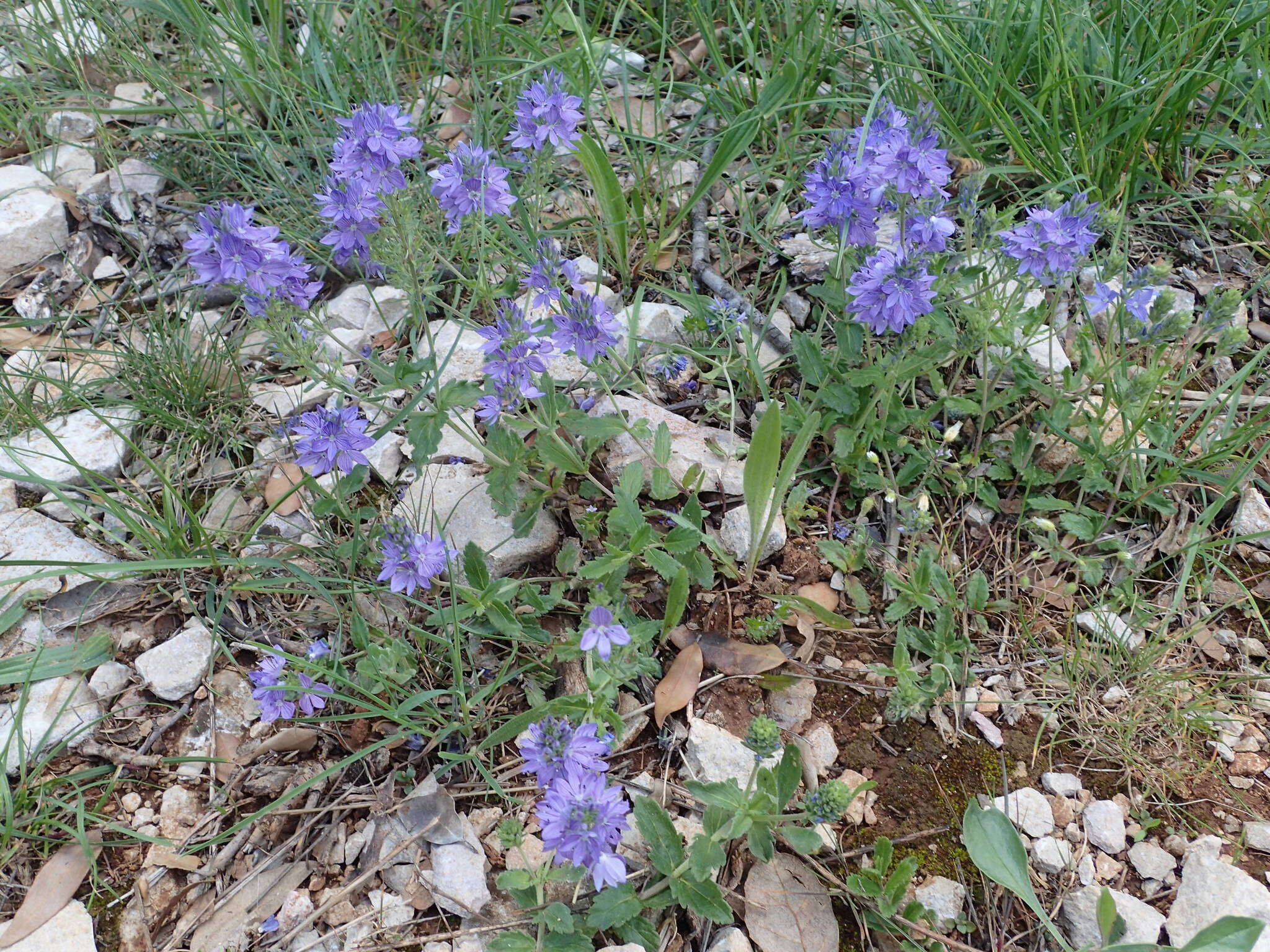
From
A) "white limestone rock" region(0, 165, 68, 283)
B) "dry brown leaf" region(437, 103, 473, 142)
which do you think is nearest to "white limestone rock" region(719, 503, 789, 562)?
"dry brown leaf" region(437, 103, 473, 142)

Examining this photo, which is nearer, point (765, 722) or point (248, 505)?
point (765, 722)

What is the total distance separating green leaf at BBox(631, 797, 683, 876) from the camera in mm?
1934

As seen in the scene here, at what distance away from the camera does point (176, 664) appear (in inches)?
95.3

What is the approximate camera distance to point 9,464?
274cm

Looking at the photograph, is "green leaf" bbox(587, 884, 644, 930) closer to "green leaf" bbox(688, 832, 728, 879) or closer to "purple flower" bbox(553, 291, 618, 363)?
"green leaf" bbox(688, 832, 728, 879)

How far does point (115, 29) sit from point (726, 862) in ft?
13.1

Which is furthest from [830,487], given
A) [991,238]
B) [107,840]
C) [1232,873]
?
[107,840]

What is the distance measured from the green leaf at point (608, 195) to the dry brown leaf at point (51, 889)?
2.26 m

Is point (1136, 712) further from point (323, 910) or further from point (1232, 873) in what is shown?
point (323, 910)

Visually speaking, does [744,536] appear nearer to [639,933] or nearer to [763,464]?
[763,464]

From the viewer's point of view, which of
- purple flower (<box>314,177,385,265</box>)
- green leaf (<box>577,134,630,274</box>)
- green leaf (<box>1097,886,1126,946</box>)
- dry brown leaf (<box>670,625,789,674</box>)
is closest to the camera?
green leaf (<box>1097,886,1126,946</box>)

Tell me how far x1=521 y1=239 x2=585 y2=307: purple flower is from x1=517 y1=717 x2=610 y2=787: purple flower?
1.11m

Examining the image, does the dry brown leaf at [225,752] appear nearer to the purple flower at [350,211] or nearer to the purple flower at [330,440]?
the purple flower at [330,440]

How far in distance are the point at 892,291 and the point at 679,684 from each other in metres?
1.13
